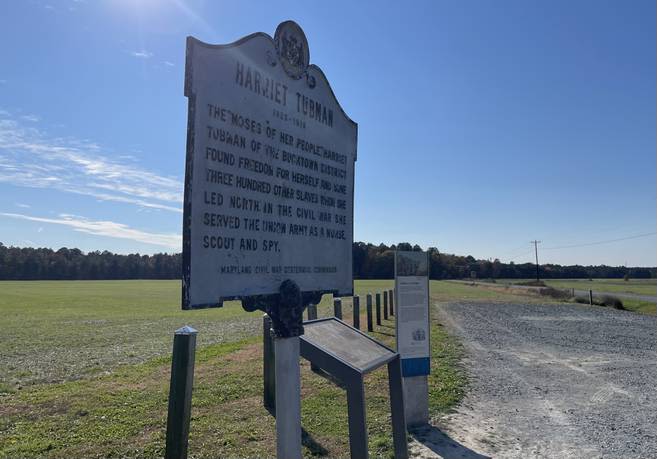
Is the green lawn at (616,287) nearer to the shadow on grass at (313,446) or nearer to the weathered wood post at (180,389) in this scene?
the shadow on grass at (313,446)

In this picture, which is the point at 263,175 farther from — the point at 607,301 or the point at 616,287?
the point at 616,287

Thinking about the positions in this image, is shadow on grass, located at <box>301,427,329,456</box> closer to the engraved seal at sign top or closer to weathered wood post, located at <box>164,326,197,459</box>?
weathered wood post, located at <box>164,326,197,459</box>

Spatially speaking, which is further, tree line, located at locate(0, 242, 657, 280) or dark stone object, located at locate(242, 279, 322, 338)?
tree line, located at locate(0, 242, 657, 280)

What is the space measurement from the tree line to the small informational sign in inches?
2846

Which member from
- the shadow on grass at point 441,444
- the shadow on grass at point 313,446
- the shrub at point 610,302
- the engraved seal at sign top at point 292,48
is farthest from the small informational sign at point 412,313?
the shrub at point 610,302

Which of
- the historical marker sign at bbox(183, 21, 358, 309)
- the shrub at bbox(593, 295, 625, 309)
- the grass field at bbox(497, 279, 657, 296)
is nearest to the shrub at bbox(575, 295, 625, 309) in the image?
the shrub at bbox(593, 295, 625, 309)

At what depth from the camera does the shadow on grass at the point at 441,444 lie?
4648mm

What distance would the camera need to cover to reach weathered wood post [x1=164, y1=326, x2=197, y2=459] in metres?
3.46

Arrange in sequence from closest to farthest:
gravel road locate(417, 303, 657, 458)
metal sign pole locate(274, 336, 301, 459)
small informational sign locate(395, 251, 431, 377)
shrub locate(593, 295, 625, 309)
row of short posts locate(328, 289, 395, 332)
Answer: metal sign pole locate(274, 336, 301, 459), gravel road locate(417, 303, 657, 458), small informational sign locate(395, 251, 431, 377), row of short posts locate(328, 289, 395, 332), shrub locate(593, 295, 625, 309)

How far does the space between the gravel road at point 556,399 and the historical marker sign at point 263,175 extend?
8.93ft

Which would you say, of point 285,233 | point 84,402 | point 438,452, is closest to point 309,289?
point 285,233

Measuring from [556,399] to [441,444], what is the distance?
2.62 meters

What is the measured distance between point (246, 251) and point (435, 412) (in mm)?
4216

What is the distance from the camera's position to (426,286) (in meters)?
6.04
